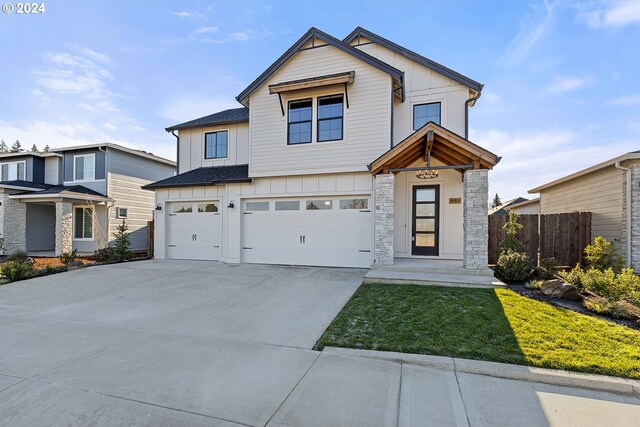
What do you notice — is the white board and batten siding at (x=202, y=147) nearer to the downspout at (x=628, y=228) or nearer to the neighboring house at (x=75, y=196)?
the neighboring house at (x=75, y=196)

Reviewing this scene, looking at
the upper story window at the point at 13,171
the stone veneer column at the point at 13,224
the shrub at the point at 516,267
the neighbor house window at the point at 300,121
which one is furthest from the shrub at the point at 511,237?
the upper story window at the point at 13,171

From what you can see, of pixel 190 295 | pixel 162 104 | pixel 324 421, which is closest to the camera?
pixel 324 421

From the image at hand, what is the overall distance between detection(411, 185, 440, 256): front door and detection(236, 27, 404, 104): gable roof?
3.75 m

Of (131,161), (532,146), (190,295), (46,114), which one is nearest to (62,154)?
(131,161)

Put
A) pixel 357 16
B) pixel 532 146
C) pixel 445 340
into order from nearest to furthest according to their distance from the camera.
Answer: pixel 445 340
pixel 357 16
pixel 532 146

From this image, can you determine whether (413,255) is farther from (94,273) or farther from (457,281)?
(94,273)

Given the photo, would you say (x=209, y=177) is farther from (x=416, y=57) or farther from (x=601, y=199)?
(x=601, y=199)

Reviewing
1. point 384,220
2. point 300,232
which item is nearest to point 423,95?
point 384,220

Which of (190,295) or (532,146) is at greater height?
(532,146)

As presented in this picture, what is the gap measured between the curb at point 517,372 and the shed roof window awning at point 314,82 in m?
8.11

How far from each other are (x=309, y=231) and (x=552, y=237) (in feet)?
25.5

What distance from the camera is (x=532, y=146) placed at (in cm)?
1335

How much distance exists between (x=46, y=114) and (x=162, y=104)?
4.05 m
